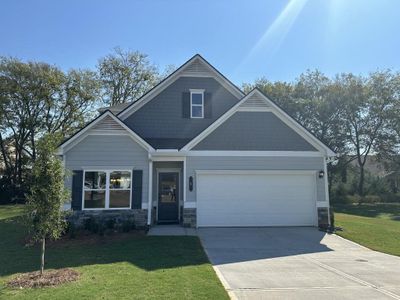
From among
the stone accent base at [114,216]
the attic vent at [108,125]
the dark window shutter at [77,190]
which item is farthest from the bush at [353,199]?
the dark window shutter at [77,190]

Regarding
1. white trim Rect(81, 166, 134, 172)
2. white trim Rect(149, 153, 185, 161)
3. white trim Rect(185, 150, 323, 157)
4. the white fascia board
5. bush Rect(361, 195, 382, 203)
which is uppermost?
white trim Rect(185, 150, 323, 157)

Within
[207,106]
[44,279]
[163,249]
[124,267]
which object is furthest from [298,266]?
[207,106]

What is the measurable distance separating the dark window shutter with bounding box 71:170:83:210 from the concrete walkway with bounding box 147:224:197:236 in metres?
3.18

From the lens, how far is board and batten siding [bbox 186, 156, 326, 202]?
1498 centimetres

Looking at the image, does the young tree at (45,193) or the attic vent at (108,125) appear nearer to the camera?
the young tree at (45,193)

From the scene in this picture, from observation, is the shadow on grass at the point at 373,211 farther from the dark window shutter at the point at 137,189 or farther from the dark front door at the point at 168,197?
the dark window shutter at the point at 137,189

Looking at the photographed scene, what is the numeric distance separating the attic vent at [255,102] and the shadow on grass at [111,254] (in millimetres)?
6727

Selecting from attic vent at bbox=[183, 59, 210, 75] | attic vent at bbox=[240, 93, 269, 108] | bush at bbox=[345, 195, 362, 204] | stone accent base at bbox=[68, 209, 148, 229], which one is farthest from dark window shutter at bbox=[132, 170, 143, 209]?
bush at bbox=[345, 195, 362, 204]

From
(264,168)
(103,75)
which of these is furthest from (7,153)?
(264,168)

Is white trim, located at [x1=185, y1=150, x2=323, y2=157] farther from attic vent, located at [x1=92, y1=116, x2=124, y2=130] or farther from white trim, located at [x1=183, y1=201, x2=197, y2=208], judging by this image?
attic vent, located at [x1=92, y1=116, x2=124, y2=130]

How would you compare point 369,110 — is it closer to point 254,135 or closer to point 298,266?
point 254,135

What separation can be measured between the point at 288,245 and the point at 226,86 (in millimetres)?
9268

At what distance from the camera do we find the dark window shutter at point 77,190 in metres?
14.0

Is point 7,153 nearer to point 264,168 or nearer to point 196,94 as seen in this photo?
point 196,94
